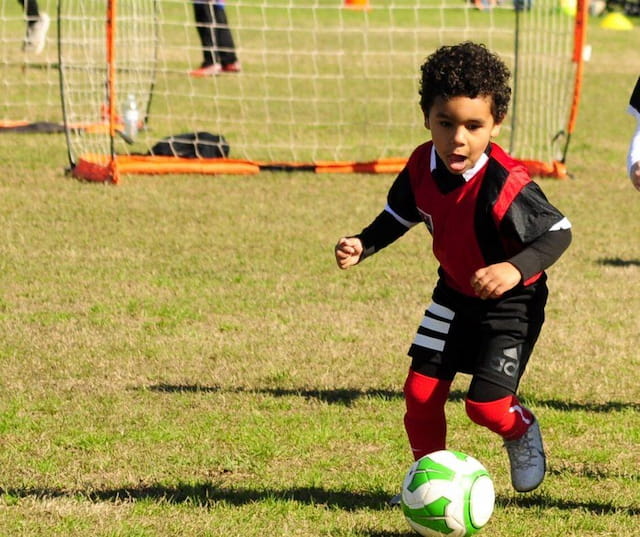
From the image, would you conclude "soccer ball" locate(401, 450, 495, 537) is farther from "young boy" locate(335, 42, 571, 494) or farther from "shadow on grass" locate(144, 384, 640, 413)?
"shadow on grass" locate(144, 384, 640, 413)

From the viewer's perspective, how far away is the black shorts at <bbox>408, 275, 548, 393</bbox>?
401 centimetres

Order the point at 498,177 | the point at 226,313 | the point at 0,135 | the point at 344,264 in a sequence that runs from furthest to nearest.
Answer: the point at 0,135 < the point at 226,313 < the point at 344,264 < the point at 498,177

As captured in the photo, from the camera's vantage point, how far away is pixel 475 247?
13.1 feet

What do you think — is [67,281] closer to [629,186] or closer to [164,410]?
[164,410]

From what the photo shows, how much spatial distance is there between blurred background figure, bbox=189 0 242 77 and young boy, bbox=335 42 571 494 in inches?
428

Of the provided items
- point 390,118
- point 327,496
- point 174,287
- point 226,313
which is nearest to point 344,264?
point 327,496

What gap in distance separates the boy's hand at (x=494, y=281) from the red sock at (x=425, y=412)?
1.68 feet

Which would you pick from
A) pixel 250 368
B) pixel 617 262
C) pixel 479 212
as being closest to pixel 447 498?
pixel 479 212

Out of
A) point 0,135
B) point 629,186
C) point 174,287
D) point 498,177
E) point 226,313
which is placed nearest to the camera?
point 498,177

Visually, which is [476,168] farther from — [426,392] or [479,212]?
[426,392]

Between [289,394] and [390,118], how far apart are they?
8602mm

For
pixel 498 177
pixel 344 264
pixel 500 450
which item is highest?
pixel 498 177

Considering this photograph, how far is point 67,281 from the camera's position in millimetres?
7492

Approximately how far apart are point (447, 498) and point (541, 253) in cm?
80
